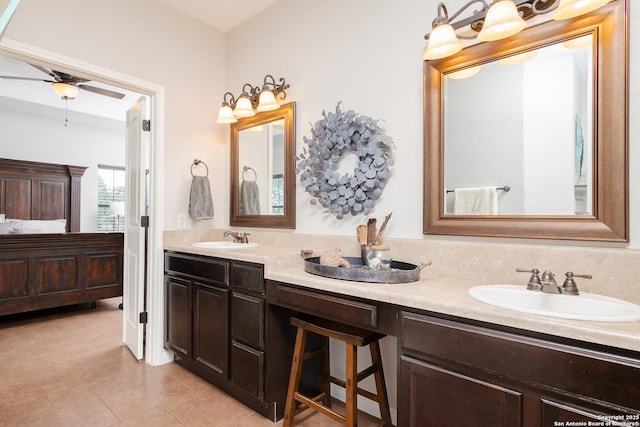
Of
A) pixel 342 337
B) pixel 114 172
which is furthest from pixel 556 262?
pixel 114 172

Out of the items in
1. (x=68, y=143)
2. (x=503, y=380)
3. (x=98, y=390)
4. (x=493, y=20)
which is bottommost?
(x=98, y=390)

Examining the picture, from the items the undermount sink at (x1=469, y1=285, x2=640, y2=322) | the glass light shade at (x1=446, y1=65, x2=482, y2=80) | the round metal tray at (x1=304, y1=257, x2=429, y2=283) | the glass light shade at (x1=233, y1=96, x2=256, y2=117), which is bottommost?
the undermount sink at (x1=469, y1=285, x2=640, y2=322)

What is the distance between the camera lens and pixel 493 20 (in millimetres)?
1407

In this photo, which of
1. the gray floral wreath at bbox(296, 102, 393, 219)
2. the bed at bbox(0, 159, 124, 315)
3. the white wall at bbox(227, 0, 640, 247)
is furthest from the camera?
the bed at bbox(0, 159, 124, 315)

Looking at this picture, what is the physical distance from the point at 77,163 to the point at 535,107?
7077 mm

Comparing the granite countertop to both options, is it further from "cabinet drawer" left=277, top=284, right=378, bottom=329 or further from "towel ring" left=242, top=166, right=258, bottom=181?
"towel ring" left=242, top=166, right=258, bottom=181

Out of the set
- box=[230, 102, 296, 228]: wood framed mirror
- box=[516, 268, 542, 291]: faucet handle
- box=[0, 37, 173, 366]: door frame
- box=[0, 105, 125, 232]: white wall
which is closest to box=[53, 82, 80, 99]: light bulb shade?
box=[0, 37, 173, 366]: door frame

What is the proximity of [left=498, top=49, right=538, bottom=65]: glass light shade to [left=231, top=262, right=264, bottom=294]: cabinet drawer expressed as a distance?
1589 millimetres

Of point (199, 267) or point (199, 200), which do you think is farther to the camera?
point (199, 200)

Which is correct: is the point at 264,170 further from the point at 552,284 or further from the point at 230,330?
the point at 552,284

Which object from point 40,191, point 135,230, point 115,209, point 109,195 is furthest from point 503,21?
point 109,195

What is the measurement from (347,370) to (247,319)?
0.68m

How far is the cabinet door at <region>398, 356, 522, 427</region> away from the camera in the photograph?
3.42 ft

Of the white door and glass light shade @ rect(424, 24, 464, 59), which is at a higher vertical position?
glass light shade @ rect(424, 24, 464, 59)
